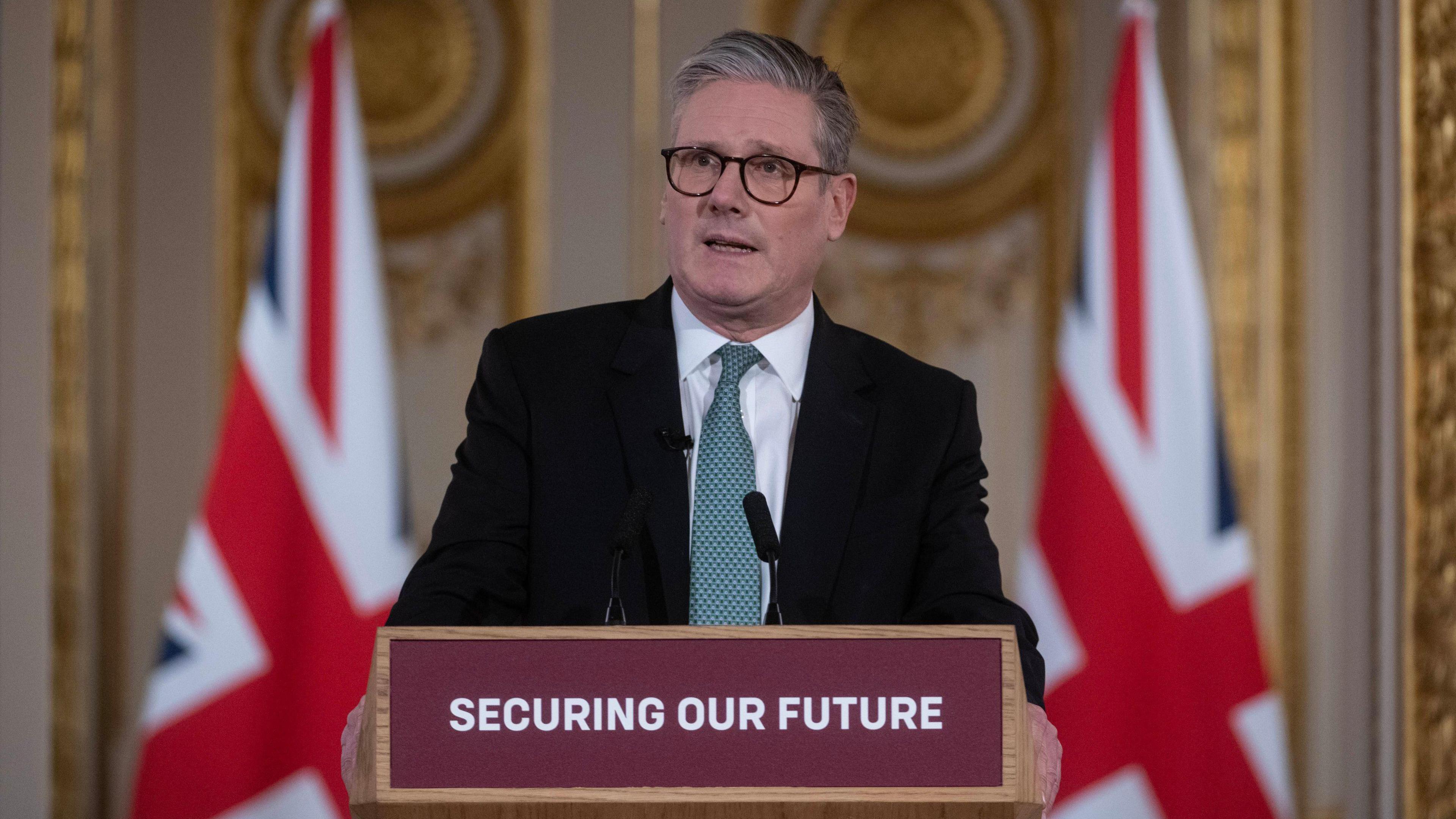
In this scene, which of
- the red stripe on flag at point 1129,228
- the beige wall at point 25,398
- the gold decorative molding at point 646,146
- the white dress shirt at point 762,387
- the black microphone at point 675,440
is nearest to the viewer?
the black microphone at point 675,440

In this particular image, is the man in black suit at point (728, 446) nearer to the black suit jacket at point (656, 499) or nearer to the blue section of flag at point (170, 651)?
the black suit jacket at point (656, 499)

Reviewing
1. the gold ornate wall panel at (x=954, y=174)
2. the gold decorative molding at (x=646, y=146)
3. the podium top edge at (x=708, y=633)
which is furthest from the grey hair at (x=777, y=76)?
the gold ornate wall panel at (x=954, y=174)

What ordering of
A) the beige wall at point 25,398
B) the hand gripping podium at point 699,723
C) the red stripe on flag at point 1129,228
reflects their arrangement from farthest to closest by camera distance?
the beige wall at point 25,398 < the red stripe on flag at point 1129,228 < the hand gripping podium at point 699,723

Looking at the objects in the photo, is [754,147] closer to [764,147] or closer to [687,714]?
[764,147]

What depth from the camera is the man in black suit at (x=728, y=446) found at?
57.2 inches

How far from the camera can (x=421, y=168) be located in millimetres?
4113

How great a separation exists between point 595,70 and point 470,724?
3162 mm

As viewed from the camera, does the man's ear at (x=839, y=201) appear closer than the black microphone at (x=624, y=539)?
No

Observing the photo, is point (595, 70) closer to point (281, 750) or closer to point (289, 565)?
point (289, 565)

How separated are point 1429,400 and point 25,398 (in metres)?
3.54

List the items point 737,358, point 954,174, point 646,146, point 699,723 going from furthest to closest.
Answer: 1. point 954,174
2. point 646,146
3. point 737,358
4. point 699,723

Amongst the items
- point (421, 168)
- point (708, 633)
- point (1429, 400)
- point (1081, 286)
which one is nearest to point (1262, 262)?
point (1429, 400)

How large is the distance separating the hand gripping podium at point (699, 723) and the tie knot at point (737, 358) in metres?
0.50

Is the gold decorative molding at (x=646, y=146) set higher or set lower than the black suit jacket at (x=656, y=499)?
higher
